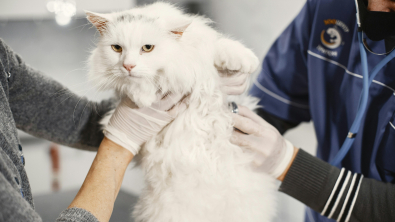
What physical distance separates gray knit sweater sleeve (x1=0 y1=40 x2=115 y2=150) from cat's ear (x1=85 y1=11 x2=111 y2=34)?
274 mm

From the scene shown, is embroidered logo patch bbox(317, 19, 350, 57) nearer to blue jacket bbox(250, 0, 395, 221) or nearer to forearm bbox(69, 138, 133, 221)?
blue jacket bbox(250, 0, 395, 221)

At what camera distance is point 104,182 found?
2.14 feet

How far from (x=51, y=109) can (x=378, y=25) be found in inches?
44.5

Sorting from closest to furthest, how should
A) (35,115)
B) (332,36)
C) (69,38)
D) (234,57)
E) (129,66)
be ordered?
(129,66) < (234,57) < (35,115) < (332,36) < (69,38)

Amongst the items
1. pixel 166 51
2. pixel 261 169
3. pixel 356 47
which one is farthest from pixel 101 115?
pixel 356 47

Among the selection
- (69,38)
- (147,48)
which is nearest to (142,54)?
(147,48)

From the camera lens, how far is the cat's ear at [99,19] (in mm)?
643

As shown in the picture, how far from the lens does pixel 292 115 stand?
117cm

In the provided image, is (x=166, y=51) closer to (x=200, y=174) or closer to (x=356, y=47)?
(x=200, y=174)

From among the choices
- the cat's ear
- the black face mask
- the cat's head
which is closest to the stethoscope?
the black face mask

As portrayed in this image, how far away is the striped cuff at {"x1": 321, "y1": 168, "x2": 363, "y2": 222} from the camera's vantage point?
77 cm

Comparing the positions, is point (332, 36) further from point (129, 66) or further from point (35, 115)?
point (35, 115)

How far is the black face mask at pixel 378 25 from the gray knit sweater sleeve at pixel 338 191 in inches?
17.4

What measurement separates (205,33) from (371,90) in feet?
2.07
